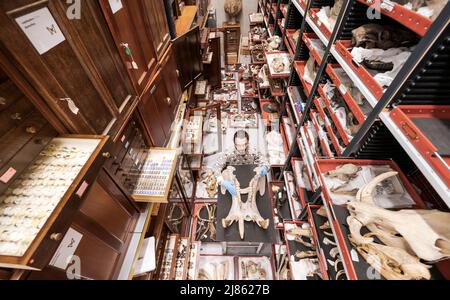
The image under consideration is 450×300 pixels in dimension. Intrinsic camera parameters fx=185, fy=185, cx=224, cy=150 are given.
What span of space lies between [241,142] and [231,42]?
4981mm

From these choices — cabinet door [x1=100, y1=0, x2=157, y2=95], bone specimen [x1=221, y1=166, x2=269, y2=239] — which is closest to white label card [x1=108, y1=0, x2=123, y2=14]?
cabinet door [x1=100, y1=0, x2=157, y2=95]

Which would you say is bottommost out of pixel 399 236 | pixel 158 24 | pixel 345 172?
pixel 399 236

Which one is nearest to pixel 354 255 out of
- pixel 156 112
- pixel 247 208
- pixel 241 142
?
pixel 247 208

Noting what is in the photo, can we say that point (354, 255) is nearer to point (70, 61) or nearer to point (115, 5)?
point (70, 61)

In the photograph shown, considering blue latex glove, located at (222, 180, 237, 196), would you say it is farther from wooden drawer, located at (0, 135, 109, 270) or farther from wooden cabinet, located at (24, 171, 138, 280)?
wooden drawer, located at (0, 135, 109, 270)

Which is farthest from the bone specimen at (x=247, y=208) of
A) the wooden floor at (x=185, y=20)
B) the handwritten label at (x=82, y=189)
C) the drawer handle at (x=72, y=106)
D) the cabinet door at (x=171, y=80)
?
the wooden floor at (x=185, y=20)

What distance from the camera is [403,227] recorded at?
99cm

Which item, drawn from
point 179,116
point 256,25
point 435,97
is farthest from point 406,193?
point 256,25

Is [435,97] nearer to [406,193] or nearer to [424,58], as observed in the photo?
[424,58]

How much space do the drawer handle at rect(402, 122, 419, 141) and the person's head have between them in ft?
11.0

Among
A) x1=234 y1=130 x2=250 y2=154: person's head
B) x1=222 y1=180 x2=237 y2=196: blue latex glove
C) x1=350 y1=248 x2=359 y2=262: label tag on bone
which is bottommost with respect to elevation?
x1=350 y1=248 x2=359 y2=262: label tag on bone

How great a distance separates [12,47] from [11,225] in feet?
2.52

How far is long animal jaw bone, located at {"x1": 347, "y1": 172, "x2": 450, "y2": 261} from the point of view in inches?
35.4

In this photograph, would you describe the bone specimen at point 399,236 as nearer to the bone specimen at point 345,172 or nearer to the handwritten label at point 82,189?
the bone specimen at point 345,172
